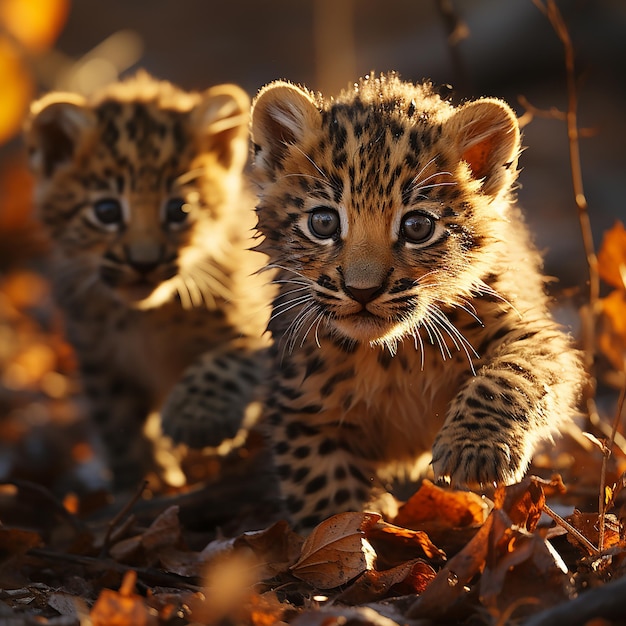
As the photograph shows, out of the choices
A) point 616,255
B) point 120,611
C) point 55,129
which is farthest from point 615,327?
point 55,129

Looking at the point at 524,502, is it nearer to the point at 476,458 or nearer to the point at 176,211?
the point at 476,458

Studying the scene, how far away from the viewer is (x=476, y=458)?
3430mm

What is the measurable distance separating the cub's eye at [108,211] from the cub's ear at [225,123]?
652mm

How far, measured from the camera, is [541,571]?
3135 mm

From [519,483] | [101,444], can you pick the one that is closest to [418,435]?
[519,483]

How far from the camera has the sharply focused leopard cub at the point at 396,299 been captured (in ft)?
12.2

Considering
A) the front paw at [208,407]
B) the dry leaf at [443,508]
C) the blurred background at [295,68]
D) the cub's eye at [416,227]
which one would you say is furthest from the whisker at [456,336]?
the front paw at [208,407]

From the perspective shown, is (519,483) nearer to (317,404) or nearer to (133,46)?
(317,404)

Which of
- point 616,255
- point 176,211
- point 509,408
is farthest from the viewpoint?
point 176,211

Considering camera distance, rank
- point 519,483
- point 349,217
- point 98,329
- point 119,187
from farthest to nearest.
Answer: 1. point 98,329
2. point 119,187
3. point 349,217
4. point 519,483

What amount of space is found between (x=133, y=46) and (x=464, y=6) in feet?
17.0

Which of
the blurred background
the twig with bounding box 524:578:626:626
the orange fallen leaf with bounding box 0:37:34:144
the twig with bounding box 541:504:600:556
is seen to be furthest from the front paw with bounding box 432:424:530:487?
the orange fallen leaf with bounding box 0:37:34:144

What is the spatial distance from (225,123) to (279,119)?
165 cm

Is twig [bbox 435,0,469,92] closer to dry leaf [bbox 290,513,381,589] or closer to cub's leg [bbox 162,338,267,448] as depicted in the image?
cub's leg [bbox 162,338,267,448]
